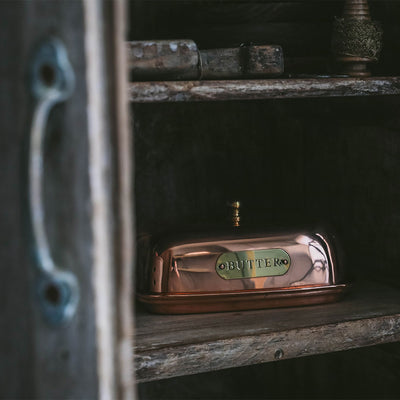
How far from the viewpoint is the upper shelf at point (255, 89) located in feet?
3.30

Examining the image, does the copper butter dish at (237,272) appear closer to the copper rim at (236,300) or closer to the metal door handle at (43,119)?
the copper rim at (236,300)

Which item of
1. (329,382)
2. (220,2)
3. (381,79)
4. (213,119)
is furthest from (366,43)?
(329,382)

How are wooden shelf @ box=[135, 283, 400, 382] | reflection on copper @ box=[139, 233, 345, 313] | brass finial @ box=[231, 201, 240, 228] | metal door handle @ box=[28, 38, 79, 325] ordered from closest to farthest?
metal door handle @ box=[28, 38, 79, 325] → wooden shelf @ box=[135, 283, 400, 382] → reflection on copper @ box=[139, 233, 345, 313] → brass finial @ box=[231, 201, 240, 228]

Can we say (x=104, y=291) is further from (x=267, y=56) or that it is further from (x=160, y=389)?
(x=160, y=389)

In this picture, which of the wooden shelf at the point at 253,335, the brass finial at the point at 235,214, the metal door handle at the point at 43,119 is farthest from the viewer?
the brass finial at the point at 235,214

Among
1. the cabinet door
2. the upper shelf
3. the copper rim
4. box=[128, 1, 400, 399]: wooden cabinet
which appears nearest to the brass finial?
box=[128, 1, 400, 399]: wooden cabinet

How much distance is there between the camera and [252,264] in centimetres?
116

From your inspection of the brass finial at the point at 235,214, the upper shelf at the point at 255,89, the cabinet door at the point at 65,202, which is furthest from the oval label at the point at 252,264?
the cabinet door at the point at 65,202

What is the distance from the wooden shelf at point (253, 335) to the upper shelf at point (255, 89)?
39 cm

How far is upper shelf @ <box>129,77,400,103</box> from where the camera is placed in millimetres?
1005

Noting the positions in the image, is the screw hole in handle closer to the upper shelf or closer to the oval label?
the upper shelf

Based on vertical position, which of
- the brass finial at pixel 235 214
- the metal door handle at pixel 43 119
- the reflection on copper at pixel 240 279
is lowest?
the reflection on copper at pixel 240 279

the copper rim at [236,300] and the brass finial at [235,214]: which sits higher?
the brass finial at [235,214]

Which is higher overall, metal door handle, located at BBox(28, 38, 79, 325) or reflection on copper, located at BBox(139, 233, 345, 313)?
metal door handle, located at BBox(28, 38, 79, 325)
